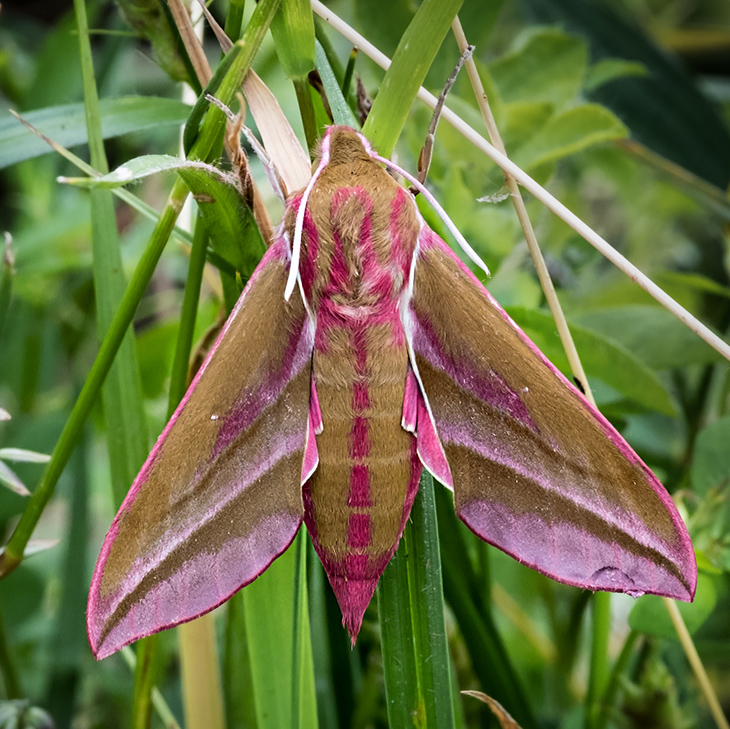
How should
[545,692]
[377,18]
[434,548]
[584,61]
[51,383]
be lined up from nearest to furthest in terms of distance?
[434,548]
[377,18]
[584,61]
[545,692]
[51,383]

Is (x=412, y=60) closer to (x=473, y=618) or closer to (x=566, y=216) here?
(x=566, y=216)

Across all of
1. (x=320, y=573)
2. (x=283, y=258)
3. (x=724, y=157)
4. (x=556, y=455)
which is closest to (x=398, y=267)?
(x=283, y=258)

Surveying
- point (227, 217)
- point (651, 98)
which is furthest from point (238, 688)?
point (651, 98)

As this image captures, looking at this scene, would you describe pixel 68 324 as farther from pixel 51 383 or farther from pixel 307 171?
pixel 307 171

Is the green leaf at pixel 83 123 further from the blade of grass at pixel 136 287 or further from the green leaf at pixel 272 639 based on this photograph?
the green leaf at pixel 272 639

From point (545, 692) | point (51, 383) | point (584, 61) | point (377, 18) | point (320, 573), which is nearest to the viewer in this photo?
point (320, 573)

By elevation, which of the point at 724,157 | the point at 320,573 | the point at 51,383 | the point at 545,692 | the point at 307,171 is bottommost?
the point at 545,692

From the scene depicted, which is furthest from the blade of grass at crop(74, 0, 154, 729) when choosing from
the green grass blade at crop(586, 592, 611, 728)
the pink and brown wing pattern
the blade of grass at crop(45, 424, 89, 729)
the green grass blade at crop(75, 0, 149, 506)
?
the green grass blade at crop(586, 592, 611, 728)

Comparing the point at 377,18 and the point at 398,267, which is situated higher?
the point at 377,18
